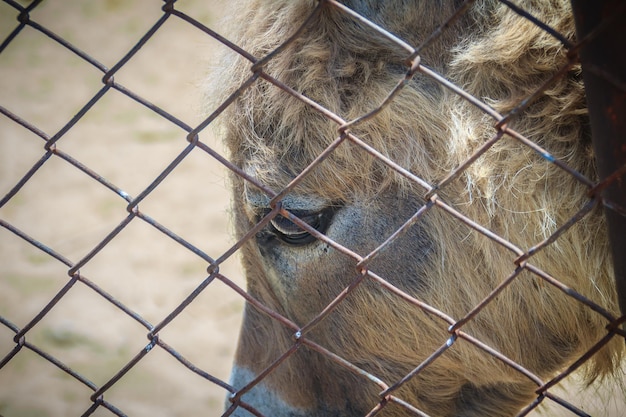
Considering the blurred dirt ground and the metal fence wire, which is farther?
the blurred dirt ground

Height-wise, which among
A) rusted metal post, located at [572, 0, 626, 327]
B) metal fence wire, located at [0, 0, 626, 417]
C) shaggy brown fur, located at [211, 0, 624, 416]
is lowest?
rusted metal post, located at [572, 0, 626, 327]

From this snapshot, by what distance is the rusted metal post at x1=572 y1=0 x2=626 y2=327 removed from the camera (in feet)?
4.07

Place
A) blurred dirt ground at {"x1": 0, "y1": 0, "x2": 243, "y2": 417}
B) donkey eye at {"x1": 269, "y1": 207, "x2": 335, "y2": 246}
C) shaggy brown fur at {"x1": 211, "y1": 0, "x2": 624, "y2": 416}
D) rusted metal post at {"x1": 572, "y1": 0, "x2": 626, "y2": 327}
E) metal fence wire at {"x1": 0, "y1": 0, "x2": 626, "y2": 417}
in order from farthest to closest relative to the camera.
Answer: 1. blurred dirt ground at {"x1": 0, "y1": 0, "x2": 243, "y2": 417}
2. metal fence wire at {"x1": 0, "y1": 0, "x2": 626, "y2": 417}
3. donkey eye at {"x1": 269, "y1": 207, "x2": 335, "y2": 246}
4. shaggy brown fur at {"x1": 211, "y1": 0, "x2": 624, "y2": 416}
5. rusted metal post at {"x1": 572, "y1": 0, "x2": 626, "y2": 327}

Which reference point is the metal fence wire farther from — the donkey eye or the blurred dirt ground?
the donkey eye

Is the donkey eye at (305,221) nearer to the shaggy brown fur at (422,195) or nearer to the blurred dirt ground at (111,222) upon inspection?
the shaggy brown fur at (422,195)

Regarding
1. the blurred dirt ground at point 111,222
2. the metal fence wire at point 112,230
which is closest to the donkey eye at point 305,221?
the metal fence wire at point 112,230

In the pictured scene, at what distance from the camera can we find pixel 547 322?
2326 mm

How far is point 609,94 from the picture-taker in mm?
1331

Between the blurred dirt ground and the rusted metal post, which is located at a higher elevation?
the blurred dirt ground

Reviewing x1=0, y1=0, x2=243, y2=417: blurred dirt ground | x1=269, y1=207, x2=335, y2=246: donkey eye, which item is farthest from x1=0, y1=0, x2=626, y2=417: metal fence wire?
x1=269, y1=207, x2=335, y2=246: donkey eye

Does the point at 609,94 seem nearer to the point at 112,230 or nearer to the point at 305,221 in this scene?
the point at 305,221

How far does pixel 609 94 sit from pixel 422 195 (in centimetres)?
94

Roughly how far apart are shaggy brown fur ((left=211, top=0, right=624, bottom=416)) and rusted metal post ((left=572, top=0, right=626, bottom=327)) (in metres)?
0.64

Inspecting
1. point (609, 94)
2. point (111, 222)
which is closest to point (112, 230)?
point (111, 222)
